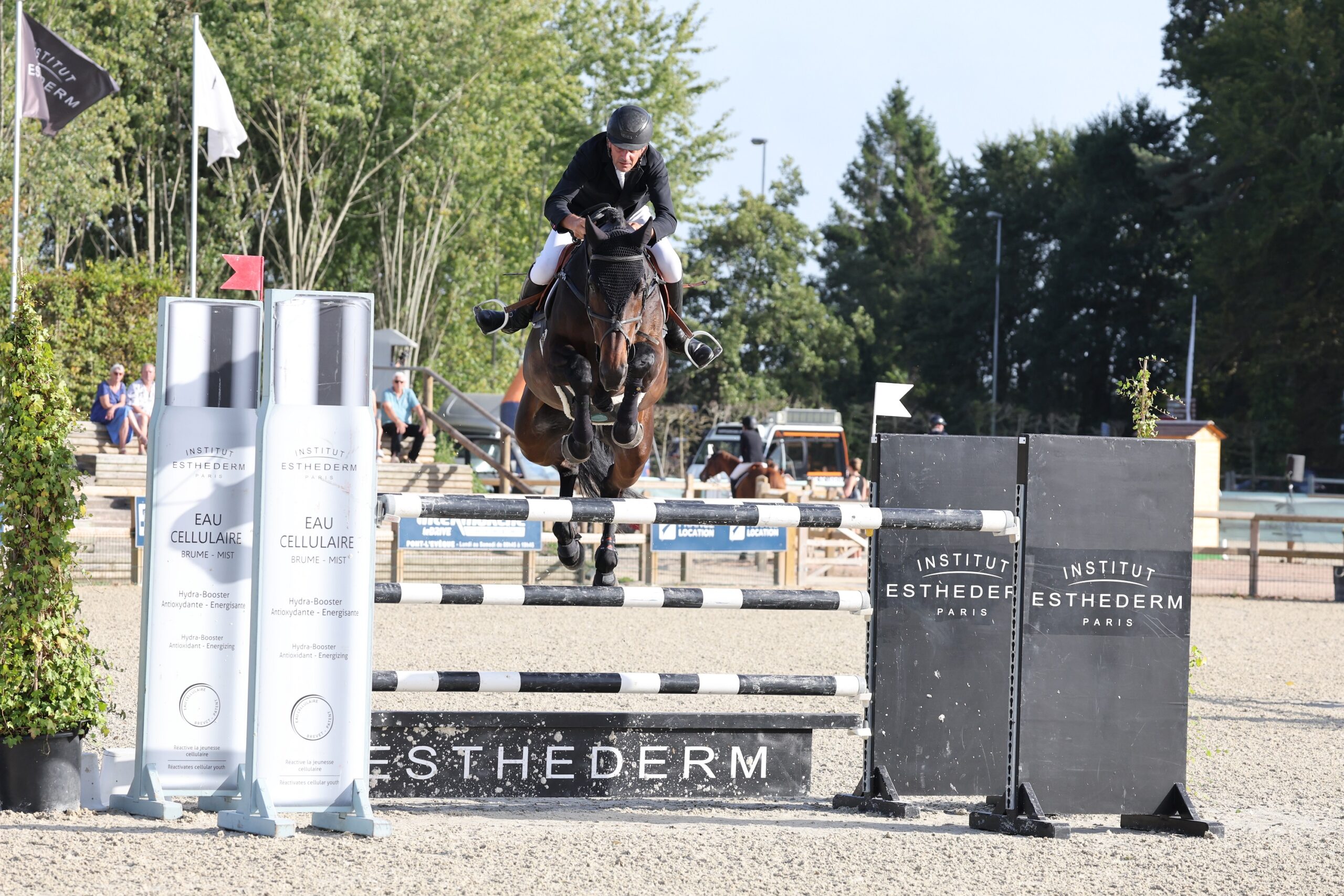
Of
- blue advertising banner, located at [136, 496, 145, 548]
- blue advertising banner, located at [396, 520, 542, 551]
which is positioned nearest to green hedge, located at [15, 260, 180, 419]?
blue advertising banner, located at [136, 496, 145, 548]

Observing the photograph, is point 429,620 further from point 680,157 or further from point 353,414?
point 680,157

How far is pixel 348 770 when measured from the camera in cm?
469

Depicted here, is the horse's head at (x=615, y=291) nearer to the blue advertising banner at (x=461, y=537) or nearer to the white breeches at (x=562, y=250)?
the white breeches at (x=562, y=250)

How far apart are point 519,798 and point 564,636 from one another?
6.26 metres

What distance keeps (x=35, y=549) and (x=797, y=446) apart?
25438 millimetres

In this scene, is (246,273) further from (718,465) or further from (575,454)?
(718,465)

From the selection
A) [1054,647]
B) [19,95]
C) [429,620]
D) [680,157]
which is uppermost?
[680,157]

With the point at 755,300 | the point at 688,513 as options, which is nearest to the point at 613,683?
the point at 688,513

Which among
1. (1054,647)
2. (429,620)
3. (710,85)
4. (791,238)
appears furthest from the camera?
(791,238)

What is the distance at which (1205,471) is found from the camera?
20859 mm

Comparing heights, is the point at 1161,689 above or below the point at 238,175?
below

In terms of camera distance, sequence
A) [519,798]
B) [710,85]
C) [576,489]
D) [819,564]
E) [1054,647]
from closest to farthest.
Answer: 1. [1054,647]
2. [519,798]
3. [576,489]
4. [819,564]
5. [710,85]

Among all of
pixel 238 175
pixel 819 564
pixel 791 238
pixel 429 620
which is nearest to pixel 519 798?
pixel 429 620

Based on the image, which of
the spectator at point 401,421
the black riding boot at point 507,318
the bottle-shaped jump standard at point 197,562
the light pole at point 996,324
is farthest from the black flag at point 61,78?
the light pole at point 996,324
